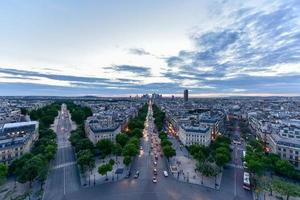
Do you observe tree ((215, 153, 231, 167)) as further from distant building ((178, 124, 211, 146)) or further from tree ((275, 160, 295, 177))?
distant building ((178, 124, 211, 146))

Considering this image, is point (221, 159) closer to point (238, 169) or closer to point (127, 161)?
point (238, 169)

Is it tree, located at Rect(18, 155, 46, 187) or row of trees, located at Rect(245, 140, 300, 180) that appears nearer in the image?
tree, located at Rect(18, 155, 46, 187)

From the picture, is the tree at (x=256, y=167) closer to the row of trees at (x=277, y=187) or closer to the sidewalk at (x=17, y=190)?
the row of trees at (x=277, y=187)

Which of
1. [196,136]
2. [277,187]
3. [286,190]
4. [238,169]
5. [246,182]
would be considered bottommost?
[238,169]

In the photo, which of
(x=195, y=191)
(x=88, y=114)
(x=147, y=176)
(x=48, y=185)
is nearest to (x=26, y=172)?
(x=48, y=185)

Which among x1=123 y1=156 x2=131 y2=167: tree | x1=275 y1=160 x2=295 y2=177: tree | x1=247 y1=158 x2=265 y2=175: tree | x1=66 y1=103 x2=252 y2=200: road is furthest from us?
x1=123 y1=156 x2=131 y2=167: tree

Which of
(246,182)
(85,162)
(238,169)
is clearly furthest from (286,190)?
(85,162)

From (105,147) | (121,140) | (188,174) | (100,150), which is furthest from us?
(121,140)

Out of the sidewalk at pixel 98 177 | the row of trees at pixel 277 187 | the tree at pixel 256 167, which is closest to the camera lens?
the row of trees at pixel 277 187

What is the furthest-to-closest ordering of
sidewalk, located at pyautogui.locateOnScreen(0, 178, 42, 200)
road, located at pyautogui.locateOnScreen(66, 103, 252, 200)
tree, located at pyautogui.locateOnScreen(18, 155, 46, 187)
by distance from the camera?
tree, located at pyautogui.locateOnScreen(18, 155, 46, 187), road, located at pyautogui.locateOnScreen(66, 103, 252, 200), sidewalk, located at pyautogui.locateOnScreen(0, 178, 42, 200)

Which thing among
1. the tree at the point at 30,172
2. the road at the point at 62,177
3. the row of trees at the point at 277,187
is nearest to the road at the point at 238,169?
the row of trees at the point at 277,187

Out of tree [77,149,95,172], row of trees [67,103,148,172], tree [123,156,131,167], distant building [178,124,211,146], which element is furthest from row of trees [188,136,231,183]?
tree [77,149,95,172]
